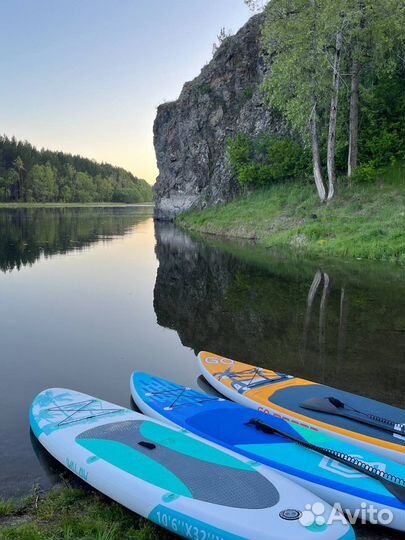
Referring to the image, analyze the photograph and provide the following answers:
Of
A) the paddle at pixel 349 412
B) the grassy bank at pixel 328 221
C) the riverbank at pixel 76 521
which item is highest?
the grassy bank at pixel 328 221

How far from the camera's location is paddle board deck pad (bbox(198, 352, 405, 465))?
5109 mm

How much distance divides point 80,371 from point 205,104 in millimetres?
40843

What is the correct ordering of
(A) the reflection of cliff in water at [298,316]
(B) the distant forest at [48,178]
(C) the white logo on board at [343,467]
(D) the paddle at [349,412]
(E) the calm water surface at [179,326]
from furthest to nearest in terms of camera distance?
(B) the distant forest at [48,178] → (A) the reflection of cliff in water at [298,316] → (E) the calm water surface at [179,326] → (D) the paddle at [349,412] → (C) the white logo on board at [343,467]

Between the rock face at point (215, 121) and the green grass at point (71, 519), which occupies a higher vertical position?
the rock face at point (215, 121)

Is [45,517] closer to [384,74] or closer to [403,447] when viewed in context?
[403,447]

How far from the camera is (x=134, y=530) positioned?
392cm

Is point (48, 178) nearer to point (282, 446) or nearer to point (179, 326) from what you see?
point (179, 326)

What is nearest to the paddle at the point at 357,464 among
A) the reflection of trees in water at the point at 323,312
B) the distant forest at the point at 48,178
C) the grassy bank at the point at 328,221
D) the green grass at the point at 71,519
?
the green grass at the point at 71,519

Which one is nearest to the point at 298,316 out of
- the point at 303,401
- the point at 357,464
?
the point at 303,401

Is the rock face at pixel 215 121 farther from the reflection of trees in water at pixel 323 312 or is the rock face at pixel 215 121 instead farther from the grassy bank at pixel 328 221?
the reflection of trees in water at pixel 323 312

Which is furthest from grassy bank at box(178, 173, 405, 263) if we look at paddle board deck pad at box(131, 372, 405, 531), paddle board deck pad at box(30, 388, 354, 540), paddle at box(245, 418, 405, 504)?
paddle board deck pad at box(30, 388, 354, 540)

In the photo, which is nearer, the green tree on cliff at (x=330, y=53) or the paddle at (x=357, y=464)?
the paddle at (x=357, y=464)

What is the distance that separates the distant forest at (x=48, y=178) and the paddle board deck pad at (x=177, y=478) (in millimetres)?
111425

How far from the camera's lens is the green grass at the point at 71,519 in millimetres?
3744
